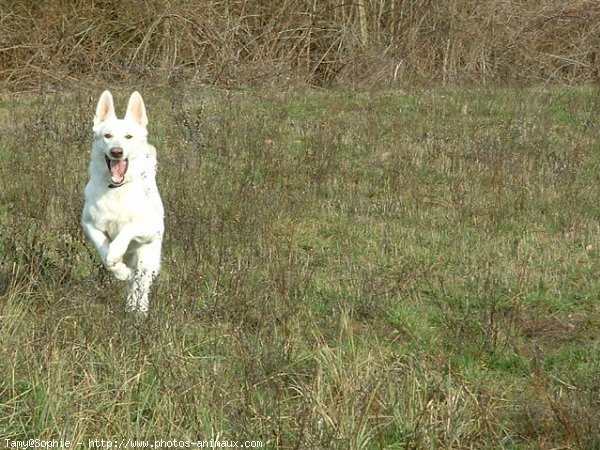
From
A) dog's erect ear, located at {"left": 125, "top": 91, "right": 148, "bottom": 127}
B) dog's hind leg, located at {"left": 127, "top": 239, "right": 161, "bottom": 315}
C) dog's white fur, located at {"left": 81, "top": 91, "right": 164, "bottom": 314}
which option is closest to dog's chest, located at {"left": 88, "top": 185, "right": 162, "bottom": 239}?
dog's white fur, located at {"left": 81, "top": 91, "right": 164, "bottom": 314}

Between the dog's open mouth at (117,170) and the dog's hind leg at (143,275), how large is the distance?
391mm

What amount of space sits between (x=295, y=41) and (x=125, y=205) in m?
9.74

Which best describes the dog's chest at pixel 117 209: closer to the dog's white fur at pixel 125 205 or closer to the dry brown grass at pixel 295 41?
the dog's white fur at pixel 125 205

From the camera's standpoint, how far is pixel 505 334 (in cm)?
555

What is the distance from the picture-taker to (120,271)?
5691mm

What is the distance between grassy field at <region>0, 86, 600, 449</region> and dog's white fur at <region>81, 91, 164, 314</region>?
0.72 ft

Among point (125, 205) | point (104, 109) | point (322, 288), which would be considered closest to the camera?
point (125, 205)

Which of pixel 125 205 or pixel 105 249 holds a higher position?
pixel 125 205

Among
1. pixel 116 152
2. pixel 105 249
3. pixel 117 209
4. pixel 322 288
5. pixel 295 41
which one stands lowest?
pixel 322 288

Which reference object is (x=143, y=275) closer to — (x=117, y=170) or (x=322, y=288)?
(x=117, y=170)

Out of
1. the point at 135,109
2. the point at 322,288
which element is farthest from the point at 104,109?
the point at 322,288

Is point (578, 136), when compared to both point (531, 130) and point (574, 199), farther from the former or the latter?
point (574, 199)

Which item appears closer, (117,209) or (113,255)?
(113,255)

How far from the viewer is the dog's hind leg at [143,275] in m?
5.35
